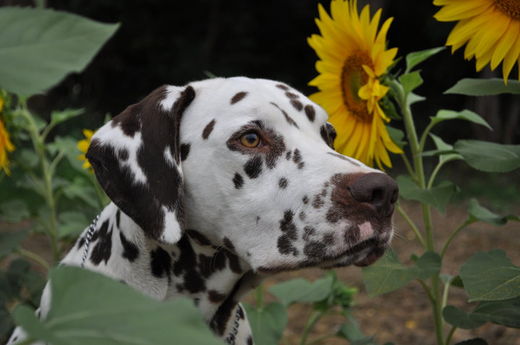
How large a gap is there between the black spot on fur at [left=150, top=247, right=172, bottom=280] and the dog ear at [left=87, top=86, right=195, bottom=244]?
0.37ft

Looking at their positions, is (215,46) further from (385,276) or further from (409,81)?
(385,276)

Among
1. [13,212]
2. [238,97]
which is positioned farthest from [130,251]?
[13,212]

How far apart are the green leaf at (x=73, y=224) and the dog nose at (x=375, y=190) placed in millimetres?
1911

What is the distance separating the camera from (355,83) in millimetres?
2537

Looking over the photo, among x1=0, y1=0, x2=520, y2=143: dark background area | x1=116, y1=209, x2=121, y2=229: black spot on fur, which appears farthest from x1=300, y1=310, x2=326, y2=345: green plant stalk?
x1=0, y1=0, x2=520, y2=143: dark background area

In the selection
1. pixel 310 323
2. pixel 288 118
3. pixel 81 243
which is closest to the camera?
pixel 288 118

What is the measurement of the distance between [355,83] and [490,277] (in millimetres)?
815

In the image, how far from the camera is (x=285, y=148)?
2.16 m

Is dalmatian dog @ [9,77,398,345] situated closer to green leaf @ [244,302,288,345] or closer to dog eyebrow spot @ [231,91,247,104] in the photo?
dog eyebrow spot @ [231,91,247,104]

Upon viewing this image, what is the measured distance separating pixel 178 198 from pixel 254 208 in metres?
0.23

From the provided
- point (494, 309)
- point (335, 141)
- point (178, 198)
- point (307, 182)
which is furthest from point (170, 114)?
point (494, 309)

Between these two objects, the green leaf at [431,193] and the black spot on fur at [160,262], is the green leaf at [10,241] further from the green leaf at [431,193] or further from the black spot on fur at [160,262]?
the green leaf at [431,193]

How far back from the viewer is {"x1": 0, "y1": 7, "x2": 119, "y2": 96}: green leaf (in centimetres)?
79

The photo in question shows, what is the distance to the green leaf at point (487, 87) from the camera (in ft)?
7.04
